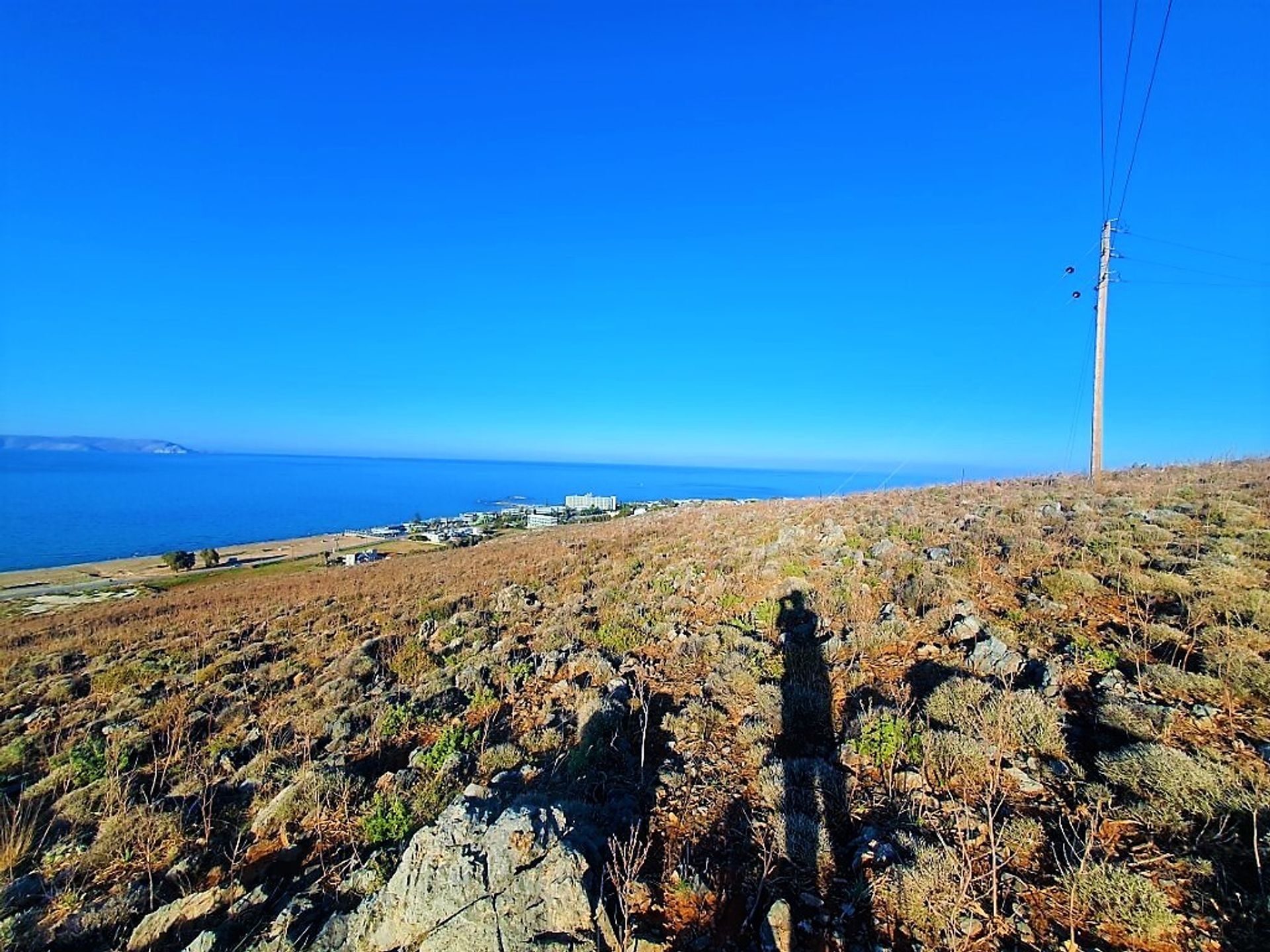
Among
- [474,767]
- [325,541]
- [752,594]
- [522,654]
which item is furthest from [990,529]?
[325,541]

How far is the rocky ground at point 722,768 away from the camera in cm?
318

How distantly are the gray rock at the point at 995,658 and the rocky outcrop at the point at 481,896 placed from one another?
4.69m

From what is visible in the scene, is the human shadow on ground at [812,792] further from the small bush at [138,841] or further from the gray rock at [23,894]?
A: the gray rock at [23,894]

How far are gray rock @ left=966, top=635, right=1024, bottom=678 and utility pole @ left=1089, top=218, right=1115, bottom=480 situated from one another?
37.7 feet

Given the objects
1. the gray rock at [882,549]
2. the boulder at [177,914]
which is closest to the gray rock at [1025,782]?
the gray rock at [882,549]

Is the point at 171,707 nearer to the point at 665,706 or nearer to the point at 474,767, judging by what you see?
the point at 474,767

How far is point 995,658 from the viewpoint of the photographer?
5.61 meters

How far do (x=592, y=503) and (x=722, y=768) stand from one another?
72.3 meters

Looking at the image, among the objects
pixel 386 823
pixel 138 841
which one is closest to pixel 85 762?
pixel 138 841


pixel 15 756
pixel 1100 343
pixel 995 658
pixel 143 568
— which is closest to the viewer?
pixel 995 658

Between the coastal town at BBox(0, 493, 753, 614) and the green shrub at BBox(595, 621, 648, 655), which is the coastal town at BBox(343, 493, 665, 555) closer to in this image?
the coastal town at BBox(0, 493, 753, 614)

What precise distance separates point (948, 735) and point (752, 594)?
469cm

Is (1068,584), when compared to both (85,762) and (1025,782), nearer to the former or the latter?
(1025,782)

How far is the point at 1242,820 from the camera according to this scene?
129 inches
